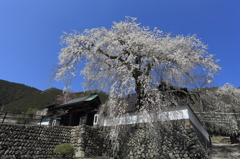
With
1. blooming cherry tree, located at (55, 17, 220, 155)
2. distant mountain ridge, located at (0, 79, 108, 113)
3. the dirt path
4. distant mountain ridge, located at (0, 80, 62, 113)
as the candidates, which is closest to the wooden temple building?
blooming cherry tree, located at (55, 17, 220, 155)

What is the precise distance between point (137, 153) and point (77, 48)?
25.9ft

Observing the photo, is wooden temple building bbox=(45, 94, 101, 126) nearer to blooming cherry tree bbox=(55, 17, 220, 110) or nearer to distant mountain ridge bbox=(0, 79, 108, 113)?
blooming cherry tree bbox=(55, 17, 220, 110)

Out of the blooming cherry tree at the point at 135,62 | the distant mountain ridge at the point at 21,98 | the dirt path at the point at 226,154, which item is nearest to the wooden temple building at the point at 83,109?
the blooming cherry tree at the point at 135,62

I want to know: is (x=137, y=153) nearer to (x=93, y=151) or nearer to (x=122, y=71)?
(x=93, y=151)

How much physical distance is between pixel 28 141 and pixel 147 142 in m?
6.75

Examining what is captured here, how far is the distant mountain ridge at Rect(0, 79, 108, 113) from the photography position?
27711mm

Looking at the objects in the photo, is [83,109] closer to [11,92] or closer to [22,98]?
[22,98]

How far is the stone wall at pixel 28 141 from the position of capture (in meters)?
6.96

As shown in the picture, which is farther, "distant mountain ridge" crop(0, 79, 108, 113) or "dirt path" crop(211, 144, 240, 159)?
"distant mountain ridge" crop(0, 79, 108, 113)

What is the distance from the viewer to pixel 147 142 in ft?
26.1

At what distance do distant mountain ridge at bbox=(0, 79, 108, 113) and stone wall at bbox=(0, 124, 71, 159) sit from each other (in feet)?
50.9

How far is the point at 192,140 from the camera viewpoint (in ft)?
22.4

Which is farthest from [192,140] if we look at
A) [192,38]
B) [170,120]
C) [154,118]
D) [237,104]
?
[192,38]

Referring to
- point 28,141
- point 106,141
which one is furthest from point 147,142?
point 28,141
